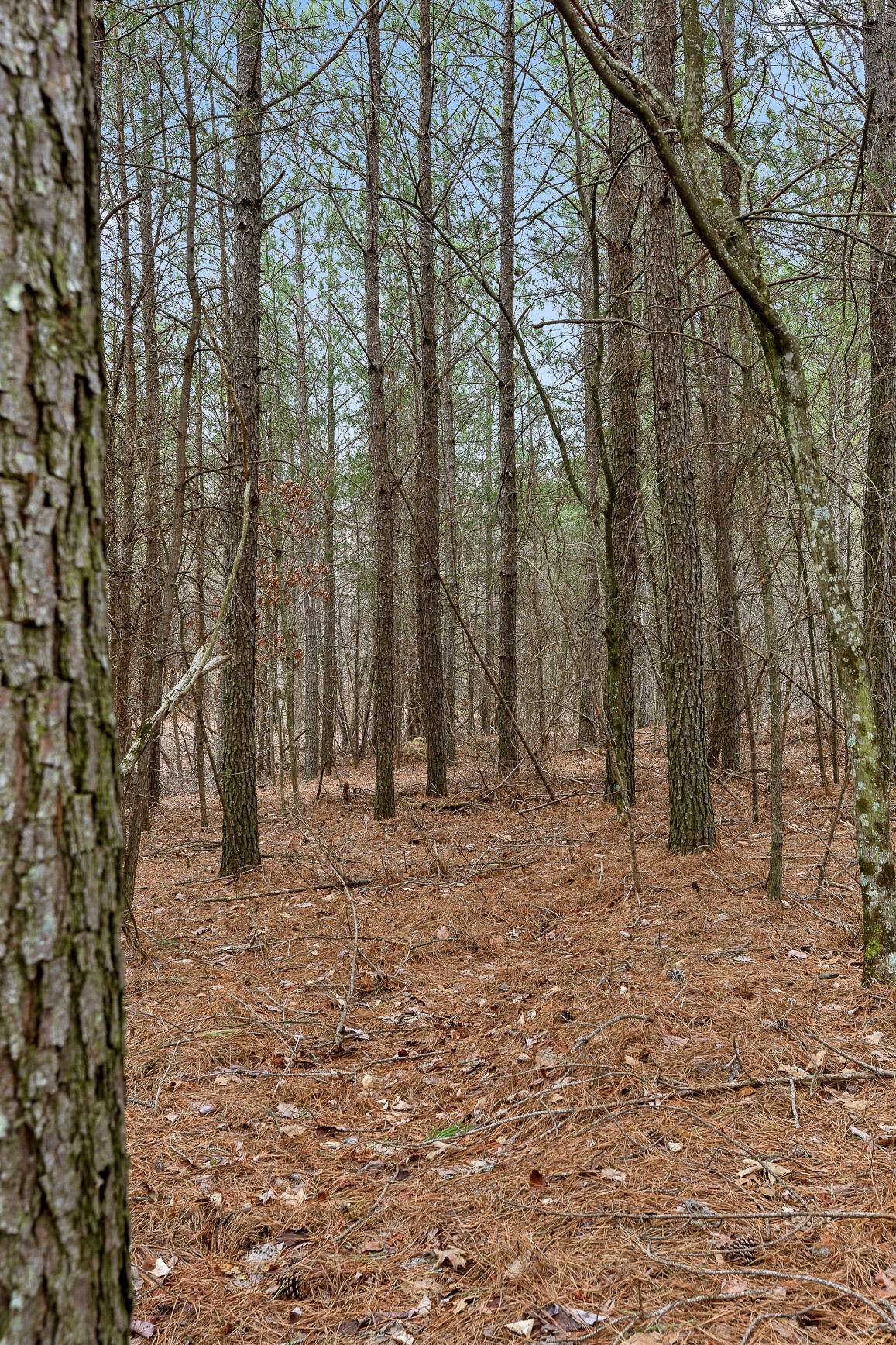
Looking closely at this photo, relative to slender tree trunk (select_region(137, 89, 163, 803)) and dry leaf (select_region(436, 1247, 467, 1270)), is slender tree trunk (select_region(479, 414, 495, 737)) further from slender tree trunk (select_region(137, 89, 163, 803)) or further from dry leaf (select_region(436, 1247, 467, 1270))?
dry leaf (select_region(436, 1247, 467, 1270))

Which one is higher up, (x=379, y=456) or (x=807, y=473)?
(x=379, y=456)

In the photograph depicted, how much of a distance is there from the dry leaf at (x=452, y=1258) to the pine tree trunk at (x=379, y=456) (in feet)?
23.9

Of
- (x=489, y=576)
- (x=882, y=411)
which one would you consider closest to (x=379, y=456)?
(x=882, y=411)

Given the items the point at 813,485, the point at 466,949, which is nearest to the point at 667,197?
the point at 813,485

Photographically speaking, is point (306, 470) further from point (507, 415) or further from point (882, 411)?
point (882, 411)

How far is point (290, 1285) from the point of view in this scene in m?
2.37

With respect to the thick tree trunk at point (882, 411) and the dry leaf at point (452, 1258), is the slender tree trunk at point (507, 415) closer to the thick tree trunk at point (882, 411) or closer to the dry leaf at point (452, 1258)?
the thick tree trunk at point (882, 411)

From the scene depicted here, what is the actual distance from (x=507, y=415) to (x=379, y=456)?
2110mm

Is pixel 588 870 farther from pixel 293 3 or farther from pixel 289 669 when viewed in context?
pixel 293 3

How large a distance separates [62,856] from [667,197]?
6944 millimetres

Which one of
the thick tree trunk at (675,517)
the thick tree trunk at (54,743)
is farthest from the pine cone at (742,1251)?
the thick tree trunk at (675,517)

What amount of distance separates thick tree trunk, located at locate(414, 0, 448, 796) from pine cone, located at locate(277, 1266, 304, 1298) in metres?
8.21

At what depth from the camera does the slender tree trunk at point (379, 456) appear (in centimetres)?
933

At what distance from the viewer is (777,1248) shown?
7.09 ft
